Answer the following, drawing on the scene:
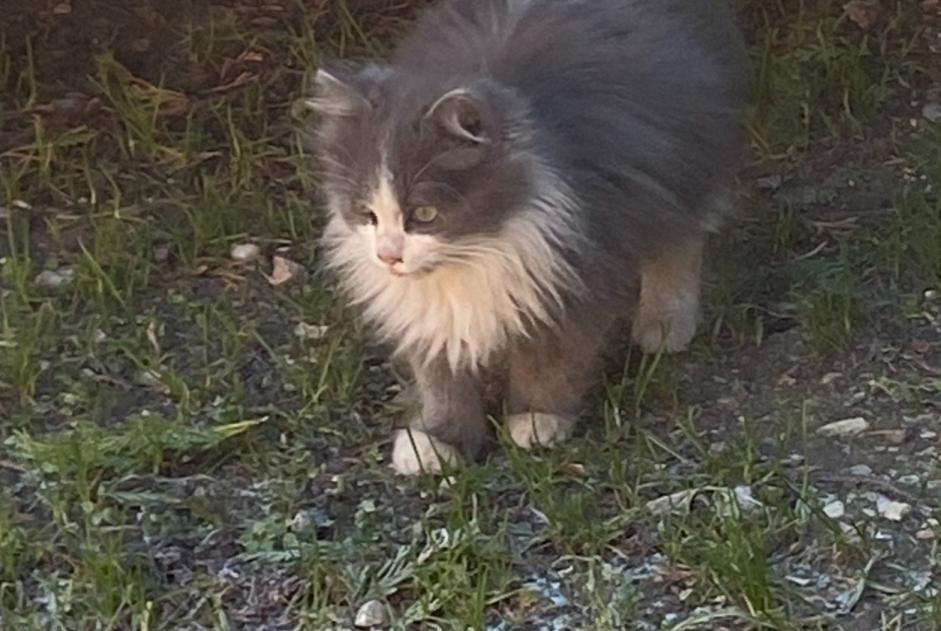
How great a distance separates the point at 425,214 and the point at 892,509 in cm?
90

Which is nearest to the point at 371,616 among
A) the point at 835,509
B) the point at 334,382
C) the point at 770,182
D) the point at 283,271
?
the point at 334,382

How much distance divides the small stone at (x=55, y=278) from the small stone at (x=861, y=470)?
1.63 m

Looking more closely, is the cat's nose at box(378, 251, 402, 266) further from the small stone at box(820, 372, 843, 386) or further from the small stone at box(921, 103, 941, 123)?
the small stone at box(921, 103, 941, 123)

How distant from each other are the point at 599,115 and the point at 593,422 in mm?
569

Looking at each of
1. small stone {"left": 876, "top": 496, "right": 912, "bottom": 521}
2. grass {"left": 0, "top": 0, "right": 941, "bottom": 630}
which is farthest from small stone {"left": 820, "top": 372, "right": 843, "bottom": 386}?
small stone {"left": 876, "top": 496, "right": 912, "bottom": 521}

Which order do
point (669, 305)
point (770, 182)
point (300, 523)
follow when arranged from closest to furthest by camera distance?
point (300, 523) < point (669, 305) < point (770, 182)

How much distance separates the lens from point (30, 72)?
4.12m

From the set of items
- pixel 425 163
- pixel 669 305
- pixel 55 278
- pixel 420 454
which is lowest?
pixel 55 278

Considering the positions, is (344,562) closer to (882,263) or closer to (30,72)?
(882,263)

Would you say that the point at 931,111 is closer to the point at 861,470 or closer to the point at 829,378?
the point at 829,378

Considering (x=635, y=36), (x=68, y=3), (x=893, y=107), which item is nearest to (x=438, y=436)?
(x=635, y=36)

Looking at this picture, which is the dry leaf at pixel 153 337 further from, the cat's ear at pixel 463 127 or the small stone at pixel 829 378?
the small stone at pixel 829 378

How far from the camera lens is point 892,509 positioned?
2.74 meters

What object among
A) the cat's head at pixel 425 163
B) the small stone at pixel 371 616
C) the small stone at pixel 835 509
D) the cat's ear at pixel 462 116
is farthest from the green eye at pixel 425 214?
the small stone at pixel 835 509
